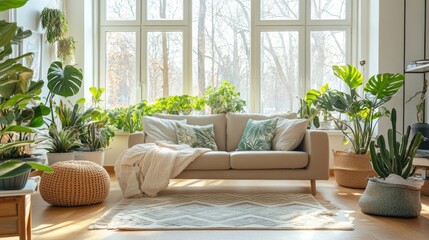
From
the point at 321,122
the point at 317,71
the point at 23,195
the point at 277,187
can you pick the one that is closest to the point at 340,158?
the point at 277,187

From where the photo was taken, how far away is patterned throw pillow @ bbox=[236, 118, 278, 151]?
14.7 feet

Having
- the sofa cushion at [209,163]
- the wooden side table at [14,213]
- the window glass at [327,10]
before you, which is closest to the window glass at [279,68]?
the window glass at [327,10]

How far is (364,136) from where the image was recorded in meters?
4.70

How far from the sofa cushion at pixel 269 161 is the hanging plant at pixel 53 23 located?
9.05 feet

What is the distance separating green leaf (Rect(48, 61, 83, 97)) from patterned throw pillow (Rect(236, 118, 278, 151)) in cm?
197

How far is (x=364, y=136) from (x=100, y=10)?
4.04 metres

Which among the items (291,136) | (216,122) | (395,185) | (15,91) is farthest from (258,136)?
(15,91)

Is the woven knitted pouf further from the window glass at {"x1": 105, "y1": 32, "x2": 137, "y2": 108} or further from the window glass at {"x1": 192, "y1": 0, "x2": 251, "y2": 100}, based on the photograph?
the window glass at {"x1": 192, "y1": 0, "x2": 251, "y2": 100}

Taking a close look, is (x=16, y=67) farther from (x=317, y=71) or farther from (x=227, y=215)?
(x=317, y=71)

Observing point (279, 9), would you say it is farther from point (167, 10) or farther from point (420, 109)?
point (420, 109)

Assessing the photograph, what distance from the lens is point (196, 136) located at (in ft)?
15.1

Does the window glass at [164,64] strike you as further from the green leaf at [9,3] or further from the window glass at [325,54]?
the green leaf at [9,3]

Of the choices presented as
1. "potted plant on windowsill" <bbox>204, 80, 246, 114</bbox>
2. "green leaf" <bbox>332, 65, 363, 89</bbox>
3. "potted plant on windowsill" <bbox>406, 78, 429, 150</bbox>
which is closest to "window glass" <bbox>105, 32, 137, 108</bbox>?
"potted plant on windowsill" <bbox>204, 80, 246, 114</bbox>

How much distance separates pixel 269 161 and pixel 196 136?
89cm
